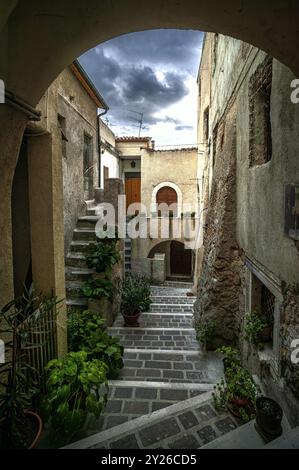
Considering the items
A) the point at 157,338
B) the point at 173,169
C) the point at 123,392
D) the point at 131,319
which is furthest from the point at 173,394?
the point at 173,169

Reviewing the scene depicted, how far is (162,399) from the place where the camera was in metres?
3.89

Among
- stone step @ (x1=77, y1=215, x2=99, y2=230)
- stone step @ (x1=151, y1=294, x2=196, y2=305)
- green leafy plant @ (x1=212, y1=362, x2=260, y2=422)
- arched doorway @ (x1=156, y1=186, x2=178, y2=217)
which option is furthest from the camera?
arched doorway @ (x1=156, y1=186, x2=178, y2=217)

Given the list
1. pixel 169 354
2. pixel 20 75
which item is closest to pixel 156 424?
pixel 169 354

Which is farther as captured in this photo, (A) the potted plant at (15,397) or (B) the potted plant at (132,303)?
→ (B) the potted plant at (132,303)

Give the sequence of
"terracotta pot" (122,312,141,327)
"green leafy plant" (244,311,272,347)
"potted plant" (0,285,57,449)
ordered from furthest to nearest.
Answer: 1. "terracotta pot" (122,312,141,327)
2. "green leafy plant" (244,311,272,347)
3. "potted plant" (0,285,57,449)

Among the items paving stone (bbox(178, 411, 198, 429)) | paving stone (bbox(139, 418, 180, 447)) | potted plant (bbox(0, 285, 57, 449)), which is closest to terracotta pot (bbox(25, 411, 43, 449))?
potted plant (bbox(0, 285, 57, 449))

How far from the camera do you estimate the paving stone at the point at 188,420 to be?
3.29m

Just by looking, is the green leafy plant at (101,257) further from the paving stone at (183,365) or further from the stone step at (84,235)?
the paving stone at (183,365)

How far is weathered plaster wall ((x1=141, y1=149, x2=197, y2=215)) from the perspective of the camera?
54.9 feet

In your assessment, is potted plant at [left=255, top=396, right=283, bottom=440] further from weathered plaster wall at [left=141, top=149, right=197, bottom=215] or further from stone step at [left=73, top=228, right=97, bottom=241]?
weathered plaster wall at [left=141, top=149, right=197, bottom=215]

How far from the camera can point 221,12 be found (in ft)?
7.43

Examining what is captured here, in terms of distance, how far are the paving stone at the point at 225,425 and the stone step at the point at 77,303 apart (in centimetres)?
380

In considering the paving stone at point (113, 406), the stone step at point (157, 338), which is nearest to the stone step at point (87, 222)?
the stone step at point (157, 338)

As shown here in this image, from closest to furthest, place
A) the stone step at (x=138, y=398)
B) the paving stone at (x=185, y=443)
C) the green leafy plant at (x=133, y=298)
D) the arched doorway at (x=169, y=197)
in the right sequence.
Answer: the paving stone at (x=185, y=443) < the stone step at (x=138, y=398) < the green leafy plant at (x=133, y=298) < the arched doorway at (x=169, y=197)
